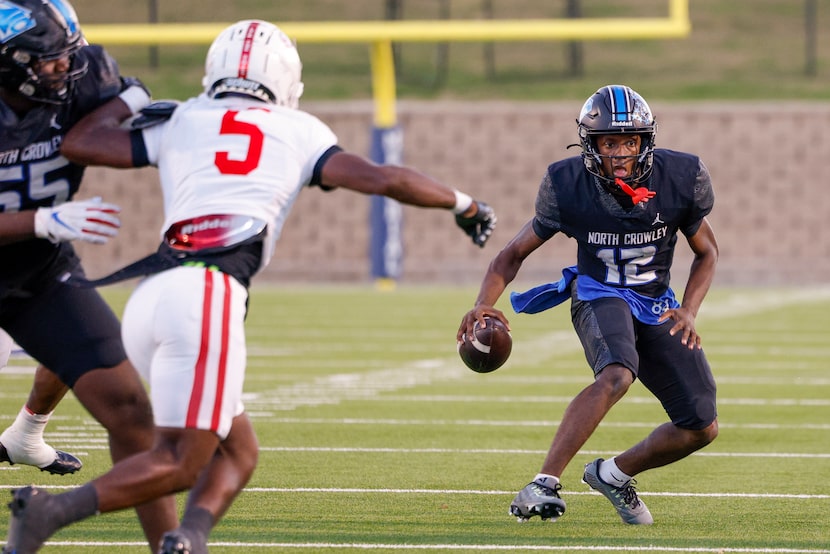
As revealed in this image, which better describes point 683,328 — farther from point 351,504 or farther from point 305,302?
point 305,302

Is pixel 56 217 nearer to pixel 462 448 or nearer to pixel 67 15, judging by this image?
pixel 67 15

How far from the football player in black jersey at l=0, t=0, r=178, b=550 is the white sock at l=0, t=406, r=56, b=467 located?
120cm

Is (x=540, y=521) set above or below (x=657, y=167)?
below

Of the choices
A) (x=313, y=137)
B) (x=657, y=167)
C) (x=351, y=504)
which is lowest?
(x=351, y=504)

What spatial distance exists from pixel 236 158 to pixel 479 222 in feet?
2.60

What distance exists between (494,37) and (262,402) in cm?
746

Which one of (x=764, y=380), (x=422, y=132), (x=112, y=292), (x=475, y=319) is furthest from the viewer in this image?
(x=422, y=132)

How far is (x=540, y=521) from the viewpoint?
18.1 feet

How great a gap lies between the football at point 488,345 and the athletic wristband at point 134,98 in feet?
5.04

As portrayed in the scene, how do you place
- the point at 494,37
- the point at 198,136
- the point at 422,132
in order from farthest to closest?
1. the point at 422,132
2. the point at 494,37
3. the point at 198,136

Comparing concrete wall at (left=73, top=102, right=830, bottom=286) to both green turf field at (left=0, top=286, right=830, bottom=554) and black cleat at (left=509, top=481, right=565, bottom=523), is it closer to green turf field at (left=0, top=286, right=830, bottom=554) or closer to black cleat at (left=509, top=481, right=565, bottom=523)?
green turf field at (left=0, top=286, right=830, bottom=554)

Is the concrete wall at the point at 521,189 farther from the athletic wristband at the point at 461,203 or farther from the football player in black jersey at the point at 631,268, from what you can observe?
the athletic wristband at the point at 461,203

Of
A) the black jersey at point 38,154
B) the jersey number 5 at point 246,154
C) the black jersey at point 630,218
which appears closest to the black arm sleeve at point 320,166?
the jersey number 5 at point 246,154

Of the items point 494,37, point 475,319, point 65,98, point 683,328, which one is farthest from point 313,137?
point 494,37
